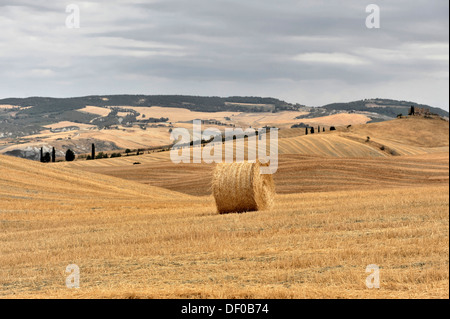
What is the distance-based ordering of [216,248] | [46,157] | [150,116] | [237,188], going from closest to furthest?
[216,248] → [237,188] → [46,157] → [150,116]

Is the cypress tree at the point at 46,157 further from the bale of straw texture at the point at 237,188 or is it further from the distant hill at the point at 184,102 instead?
the distant hill at the point at 184,102

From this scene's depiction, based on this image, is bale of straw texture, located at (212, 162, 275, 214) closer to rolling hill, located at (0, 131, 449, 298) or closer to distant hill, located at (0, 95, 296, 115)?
rolling hill, located at (0, 131, 449, 298)

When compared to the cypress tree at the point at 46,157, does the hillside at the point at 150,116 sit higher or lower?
higher

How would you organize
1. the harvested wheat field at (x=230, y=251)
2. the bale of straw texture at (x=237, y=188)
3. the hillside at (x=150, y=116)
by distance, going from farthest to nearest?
1. the hillside at (x=150, y=116)
2. the bale of straw texture at (x=237, y=188)
3. the harvested wheat field at (x=230, y=251)

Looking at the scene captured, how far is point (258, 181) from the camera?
20859mm

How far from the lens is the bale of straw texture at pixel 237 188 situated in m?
20.5

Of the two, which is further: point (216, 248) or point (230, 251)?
point (216, 248)

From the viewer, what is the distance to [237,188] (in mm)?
20562

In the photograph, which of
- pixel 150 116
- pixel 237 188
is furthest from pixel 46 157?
pixel 150 116

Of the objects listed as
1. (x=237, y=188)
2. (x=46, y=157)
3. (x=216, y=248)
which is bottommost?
(x=46, y=157)

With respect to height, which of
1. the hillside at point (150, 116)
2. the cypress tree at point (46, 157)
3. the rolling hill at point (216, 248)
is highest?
the hillside at point (150, 116)

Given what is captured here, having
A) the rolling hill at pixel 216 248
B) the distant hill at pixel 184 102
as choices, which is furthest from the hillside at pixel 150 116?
the rolling hill at pixel 216 248

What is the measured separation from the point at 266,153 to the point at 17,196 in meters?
28.6

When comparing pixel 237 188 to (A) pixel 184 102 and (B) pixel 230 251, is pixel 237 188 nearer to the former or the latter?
(B) pixel 230 251
